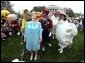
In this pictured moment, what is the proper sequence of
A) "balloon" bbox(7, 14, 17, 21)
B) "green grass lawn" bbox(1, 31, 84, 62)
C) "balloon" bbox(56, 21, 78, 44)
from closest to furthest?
"green grass lawn" bbox(1, 31, 84, 62), "balloon" bbox(56, 21, 78, 44), "balloon" bbox(7, 14, 17, 21)

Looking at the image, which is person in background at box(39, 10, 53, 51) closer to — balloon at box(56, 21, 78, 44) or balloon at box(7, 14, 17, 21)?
balloon at box(56, 21, 78, 44)

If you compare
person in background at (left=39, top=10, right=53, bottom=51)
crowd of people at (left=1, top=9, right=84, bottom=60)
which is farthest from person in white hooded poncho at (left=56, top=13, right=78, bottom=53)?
person in background at (left=39, top=10, right=53, bottom=51)

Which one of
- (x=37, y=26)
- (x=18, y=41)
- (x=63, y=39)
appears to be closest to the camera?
(x=37, y=26)

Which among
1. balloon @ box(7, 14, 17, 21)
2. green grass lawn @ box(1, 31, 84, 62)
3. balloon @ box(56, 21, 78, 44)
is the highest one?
balloon @ box(56, 21, 78, 44)

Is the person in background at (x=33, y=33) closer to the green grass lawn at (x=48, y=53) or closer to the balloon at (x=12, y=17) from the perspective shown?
the green grass lawn at (x=48, y=53)

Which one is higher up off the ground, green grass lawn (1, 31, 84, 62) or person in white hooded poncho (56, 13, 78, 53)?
person in white hooded poncho (56, 13, 78, 53)

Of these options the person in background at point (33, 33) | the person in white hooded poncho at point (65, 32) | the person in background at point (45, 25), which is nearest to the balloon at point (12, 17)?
the person in background at point (45, 25)

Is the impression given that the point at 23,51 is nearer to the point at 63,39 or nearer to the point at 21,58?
the point at 21,58

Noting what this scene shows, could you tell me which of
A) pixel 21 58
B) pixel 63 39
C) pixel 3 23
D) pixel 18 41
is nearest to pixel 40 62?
pixel 21 58

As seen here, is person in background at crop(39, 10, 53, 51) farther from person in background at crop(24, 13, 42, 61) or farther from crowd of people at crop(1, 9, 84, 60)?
person in background at crop(24, 13, 42, 61)

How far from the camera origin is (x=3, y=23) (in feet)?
49.4

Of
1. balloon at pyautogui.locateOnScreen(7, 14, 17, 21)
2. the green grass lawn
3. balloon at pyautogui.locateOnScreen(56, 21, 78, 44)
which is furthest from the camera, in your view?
balloon at pyautogui.locateOnScreen(7, 14, 17, 21)

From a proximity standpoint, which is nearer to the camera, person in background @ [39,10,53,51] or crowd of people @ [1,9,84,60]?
crowd of people @ [1,9,84,60]

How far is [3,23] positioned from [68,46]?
13.1 ft
